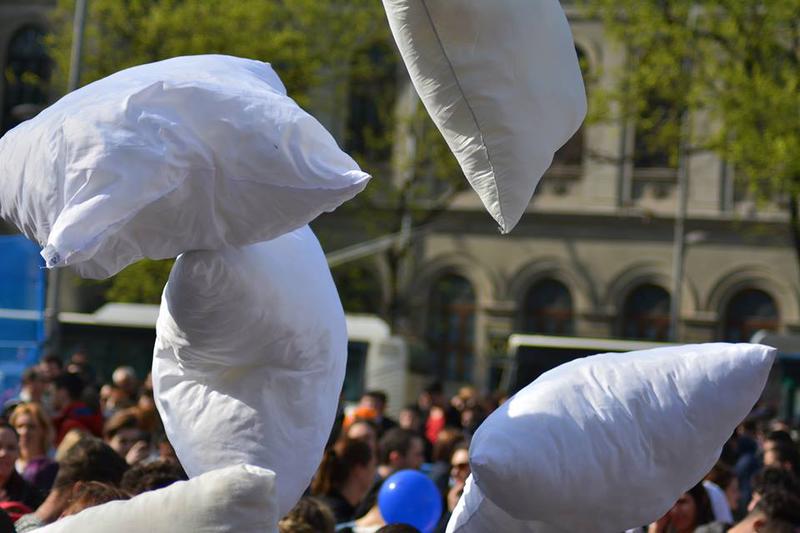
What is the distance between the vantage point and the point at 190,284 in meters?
2.76

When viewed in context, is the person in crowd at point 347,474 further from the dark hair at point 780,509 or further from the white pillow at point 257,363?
the white pillow at point 257,363

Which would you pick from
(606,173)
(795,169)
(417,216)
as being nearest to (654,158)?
(606,173)

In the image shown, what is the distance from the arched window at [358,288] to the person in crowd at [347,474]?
2303 cm

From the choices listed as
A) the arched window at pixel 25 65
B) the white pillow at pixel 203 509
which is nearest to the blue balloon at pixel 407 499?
the white pillow at pixel 203 509

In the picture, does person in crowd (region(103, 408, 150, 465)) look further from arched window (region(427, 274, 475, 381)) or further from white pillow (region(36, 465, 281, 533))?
arched window (region(427, 274, 475, 381))

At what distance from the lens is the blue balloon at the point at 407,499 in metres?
5.82

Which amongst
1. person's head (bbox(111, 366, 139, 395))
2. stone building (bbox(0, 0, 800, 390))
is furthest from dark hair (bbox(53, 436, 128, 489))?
stone building (bbox(0, 0, 800, 390))

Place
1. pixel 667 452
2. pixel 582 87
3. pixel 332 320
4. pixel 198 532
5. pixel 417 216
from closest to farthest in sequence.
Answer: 1. pixel 198 532
2. pixel 667 452
3. pixel 582 87
4. pixel 332 320
5. pixel 417 216

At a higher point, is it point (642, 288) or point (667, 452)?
point (667, 452)

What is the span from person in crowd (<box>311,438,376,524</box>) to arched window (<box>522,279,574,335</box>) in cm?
2635

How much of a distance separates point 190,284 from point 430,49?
577mm

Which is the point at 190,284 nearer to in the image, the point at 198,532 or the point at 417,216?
the point at 198,532

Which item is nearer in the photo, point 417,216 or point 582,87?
point 582,87

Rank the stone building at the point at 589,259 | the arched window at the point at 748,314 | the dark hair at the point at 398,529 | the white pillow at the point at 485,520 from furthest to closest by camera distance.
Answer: the stone building at the point at 589,259
the arched window at the point at 748,314
the dark hair at the point at 398,529
the white pillow at the point at 485,520
